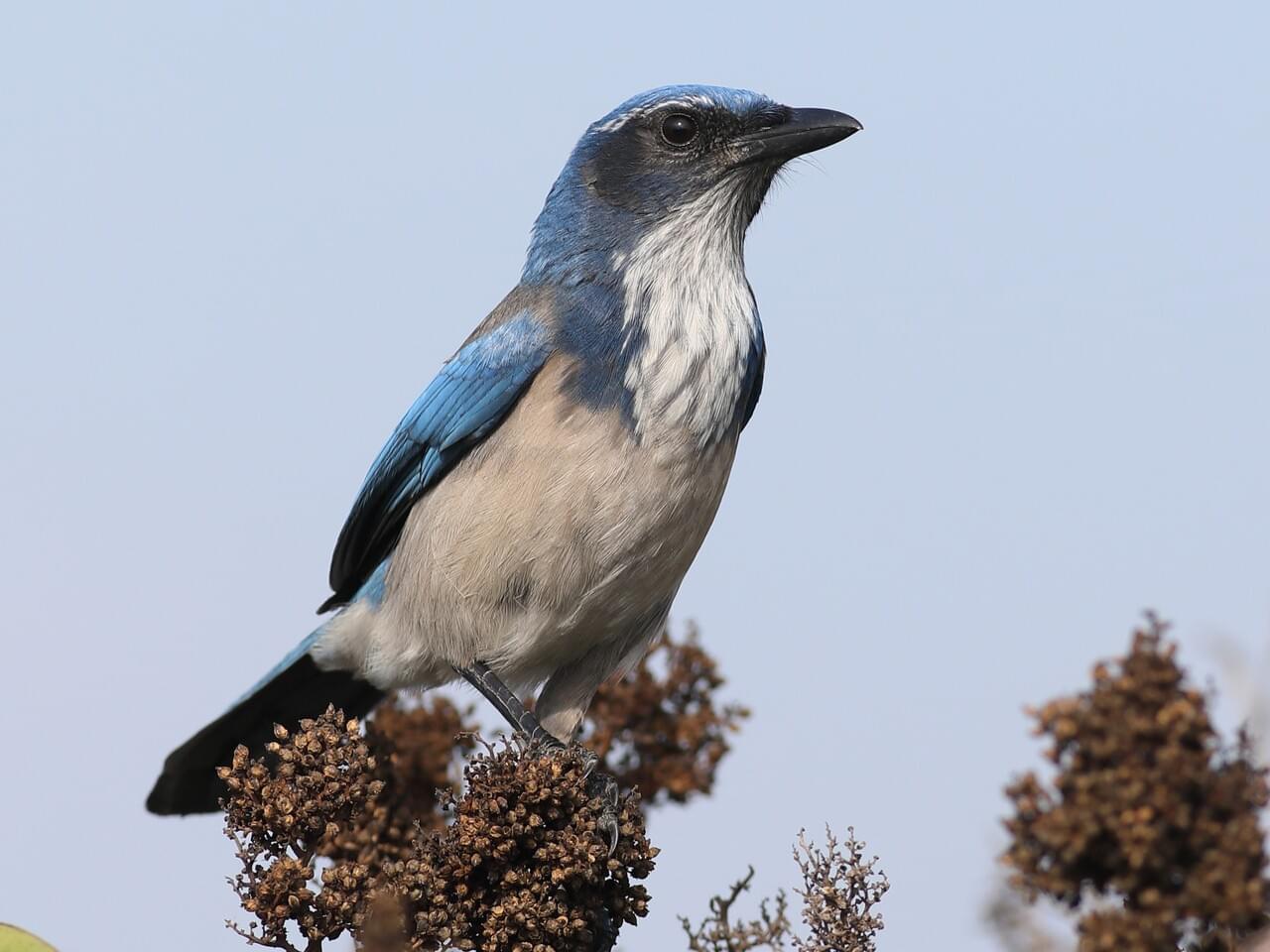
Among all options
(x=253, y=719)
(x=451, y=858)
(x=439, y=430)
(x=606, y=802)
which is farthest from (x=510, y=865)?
(x=253, y=719)

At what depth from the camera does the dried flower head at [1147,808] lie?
292 centimetres

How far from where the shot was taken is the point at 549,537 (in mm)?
6258

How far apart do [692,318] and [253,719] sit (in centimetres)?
273

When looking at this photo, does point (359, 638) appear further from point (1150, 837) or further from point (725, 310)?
point (1150, 837)

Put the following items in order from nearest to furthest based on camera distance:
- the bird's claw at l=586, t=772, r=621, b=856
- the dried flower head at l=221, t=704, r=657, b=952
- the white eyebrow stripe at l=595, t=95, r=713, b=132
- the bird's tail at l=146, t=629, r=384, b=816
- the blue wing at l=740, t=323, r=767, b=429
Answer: the dried flower head at l=221, t=704, r=657, b=952
the bird's claw at l=586, t=772, r=621, b=856
the blue wing at l=740, t=323, r=767, b=429
the white eyebrow stripe at l=595, t=95, r=713, b=132
the bird's tail at l=146, t=629, r=384, b=816

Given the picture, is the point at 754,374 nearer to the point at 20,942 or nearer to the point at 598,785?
the point at 598,785

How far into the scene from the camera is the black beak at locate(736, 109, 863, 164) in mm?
6660

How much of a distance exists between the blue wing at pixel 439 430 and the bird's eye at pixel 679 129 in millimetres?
944

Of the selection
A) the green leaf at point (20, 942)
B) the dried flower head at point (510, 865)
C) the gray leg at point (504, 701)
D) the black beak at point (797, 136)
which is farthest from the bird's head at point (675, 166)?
the green leaf at point (20, 942)

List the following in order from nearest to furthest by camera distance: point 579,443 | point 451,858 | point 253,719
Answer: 1. point 451,858
2. point 579,443
3. point 253,719

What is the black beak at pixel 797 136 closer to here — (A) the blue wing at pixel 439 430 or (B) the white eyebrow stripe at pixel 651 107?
(B) the white eyebrow stripe at pixel 651 107

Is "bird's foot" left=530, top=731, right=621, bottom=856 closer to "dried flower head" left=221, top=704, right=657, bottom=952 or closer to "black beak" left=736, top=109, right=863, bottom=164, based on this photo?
"dried flower head" left=221, top=704, right=657, bottom=952

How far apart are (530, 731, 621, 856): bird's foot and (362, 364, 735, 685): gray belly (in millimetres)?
443

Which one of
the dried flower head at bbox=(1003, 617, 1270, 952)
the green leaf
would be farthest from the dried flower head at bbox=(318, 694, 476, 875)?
the dried flower head at bbox=(1003, 617, 1270, 952)
